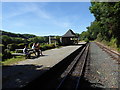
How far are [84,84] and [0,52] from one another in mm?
11154

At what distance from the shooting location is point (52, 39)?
3634 centimetres

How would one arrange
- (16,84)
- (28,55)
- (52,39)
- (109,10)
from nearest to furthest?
1. (16,84)
2. (28,55)
3. (109,10)
4. (52,39)

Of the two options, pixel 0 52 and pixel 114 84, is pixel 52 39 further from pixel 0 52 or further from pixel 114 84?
pixel 114 84

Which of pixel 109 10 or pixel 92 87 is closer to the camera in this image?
pixel 92 87

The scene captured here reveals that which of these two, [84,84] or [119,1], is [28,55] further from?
[119,1]

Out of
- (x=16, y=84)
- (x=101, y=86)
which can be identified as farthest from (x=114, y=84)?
(x=16, y=84)

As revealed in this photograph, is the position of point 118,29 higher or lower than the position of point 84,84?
higher

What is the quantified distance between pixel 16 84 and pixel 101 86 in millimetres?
3800

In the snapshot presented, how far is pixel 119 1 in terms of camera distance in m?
17.0

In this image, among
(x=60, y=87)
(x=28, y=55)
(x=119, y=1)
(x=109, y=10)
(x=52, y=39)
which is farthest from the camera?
(x=52, y=39)

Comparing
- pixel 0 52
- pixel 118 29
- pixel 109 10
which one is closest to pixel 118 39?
pixel 118 29

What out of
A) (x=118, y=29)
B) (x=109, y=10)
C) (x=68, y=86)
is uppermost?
(x=109, y=10)

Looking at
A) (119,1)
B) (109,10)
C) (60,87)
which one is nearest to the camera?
(60,87)

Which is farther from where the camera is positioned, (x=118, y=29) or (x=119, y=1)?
(x=118, y=29)
